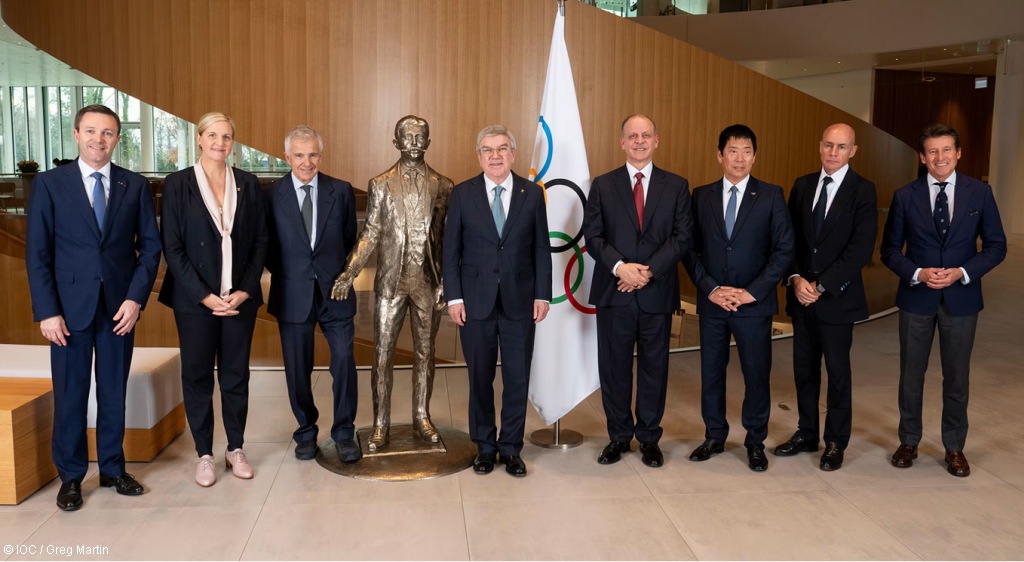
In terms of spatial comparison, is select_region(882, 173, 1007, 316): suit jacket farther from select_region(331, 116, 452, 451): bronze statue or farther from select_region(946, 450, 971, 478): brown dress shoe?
select_region(331, 116, 452, 451): bronze statue

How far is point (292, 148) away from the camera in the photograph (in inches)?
153

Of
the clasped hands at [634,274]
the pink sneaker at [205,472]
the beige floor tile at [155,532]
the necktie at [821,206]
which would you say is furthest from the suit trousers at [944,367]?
the pink sneaker at [205,472]

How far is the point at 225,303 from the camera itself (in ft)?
12.1

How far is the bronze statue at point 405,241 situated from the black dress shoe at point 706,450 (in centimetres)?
152

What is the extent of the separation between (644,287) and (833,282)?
922mm

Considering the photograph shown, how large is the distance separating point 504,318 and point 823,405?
8.66 feet

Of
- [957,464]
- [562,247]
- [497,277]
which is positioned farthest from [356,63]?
[957,464]

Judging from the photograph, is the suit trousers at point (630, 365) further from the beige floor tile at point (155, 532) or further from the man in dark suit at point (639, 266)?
the beige floor tile at point (155, 532)

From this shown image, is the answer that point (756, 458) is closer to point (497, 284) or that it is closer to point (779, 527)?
point (779, 527)

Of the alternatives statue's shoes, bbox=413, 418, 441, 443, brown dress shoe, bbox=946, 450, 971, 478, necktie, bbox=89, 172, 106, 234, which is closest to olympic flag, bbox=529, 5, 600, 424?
statue's shoes, bbox=413, 418, 441, 443

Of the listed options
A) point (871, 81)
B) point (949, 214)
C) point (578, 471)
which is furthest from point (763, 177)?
point (871, 81)

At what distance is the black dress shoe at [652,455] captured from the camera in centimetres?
413

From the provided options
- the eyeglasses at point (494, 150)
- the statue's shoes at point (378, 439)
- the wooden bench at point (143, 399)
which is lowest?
the statue's shoes at point (378, 439)

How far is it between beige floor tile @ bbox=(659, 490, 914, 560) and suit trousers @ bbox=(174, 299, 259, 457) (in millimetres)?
2088
